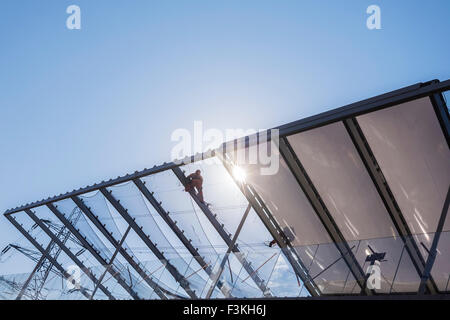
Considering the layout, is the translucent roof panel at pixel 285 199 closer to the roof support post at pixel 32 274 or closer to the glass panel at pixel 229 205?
the glass panel at pixel 229 205

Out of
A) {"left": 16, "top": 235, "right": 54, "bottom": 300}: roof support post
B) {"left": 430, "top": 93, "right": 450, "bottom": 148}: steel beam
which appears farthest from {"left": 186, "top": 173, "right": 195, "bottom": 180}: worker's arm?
{"left": 430, "top": 93, "right": 450, "bottom": 148}: steel beam

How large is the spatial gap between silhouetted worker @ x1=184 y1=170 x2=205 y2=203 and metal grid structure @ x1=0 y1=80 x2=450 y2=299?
183mm

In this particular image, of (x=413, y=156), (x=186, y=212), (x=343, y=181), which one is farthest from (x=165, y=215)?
(x=413, y=156)

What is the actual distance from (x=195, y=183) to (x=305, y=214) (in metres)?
2.77

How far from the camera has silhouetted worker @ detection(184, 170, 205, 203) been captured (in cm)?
1072

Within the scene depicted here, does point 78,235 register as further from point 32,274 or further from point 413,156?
point 413,156

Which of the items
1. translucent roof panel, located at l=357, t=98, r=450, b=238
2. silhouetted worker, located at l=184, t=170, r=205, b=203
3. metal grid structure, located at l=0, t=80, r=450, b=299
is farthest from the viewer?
silhouetted worker, located at l=184, t=170, r=205, b=203

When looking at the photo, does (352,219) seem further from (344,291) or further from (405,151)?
(344,291)

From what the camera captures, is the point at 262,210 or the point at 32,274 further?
the point at 32,274

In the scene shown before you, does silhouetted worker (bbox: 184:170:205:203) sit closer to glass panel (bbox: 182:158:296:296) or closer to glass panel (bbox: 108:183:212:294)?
glass panel (bbox: 182:158:296:296)

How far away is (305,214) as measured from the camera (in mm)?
9938

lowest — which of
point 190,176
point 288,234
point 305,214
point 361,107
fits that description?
point 288,234

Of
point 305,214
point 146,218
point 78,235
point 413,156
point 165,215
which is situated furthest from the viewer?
point 78,235
